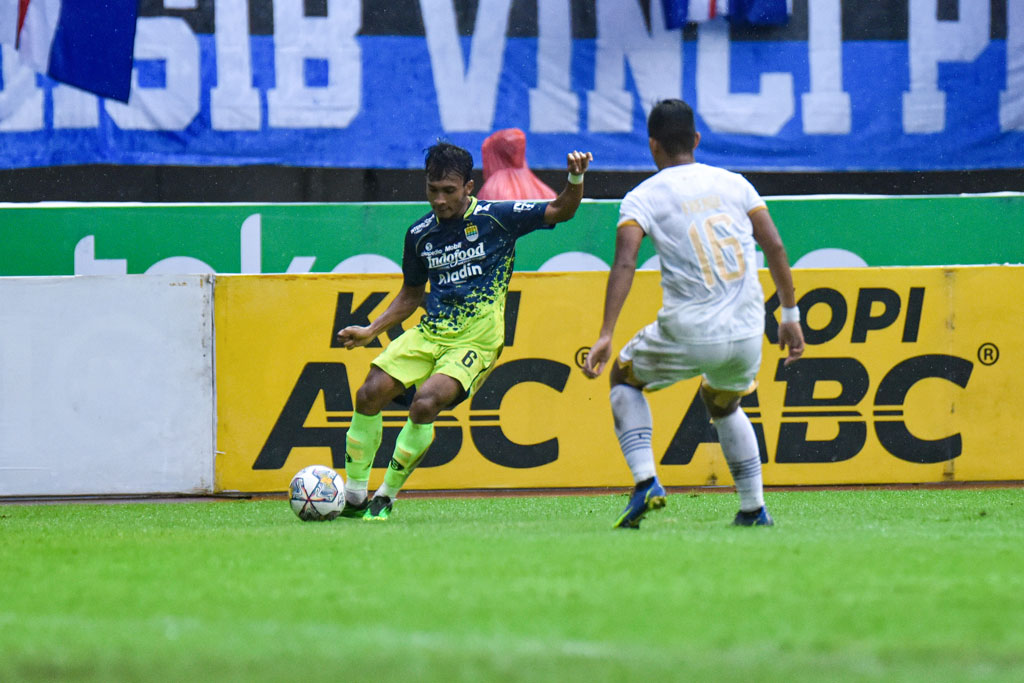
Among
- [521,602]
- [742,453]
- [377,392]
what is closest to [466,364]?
[377,392]

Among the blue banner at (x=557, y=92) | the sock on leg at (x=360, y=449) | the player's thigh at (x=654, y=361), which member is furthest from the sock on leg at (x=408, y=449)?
the blue banner at (x=557, y=92)

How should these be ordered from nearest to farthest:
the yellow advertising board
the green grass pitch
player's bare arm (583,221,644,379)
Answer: the green grass pitch → player's bare arm (583,221,644,379) → the yellow advertising board

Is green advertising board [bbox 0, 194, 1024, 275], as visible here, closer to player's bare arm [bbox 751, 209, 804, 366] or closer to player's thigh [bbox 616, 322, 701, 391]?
player's thigh [bbox 616, 322, 701, 391]

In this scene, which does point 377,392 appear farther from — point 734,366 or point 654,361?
point 734,366

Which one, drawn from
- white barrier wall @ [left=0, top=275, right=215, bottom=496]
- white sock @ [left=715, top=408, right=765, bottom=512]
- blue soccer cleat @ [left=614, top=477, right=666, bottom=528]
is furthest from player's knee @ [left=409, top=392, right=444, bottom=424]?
white barrier wall @ [left=0, top=275, right=215, bottom=496]

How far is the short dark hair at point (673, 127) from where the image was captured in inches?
223

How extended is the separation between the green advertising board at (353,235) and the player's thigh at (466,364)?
4.73 metres

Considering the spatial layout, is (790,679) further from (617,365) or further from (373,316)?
(373,316)

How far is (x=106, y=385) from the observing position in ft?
30.8

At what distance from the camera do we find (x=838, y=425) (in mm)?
9281

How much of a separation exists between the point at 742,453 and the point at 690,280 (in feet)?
2.61

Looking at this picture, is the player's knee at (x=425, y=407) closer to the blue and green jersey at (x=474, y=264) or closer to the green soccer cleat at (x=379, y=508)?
the blue and green jersey at (x=474, y=264)

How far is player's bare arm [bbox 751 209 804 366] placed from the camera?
5531mm

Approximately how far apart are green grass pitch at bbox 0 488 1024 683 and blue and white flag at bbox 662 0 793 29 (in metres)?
6.98
